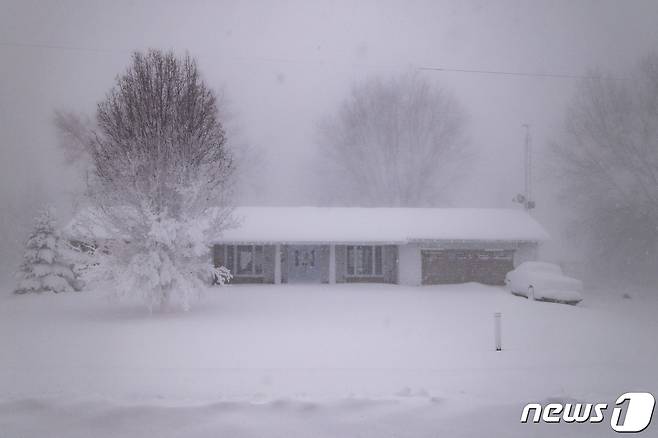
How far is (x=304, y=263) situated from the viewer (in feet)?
97.3

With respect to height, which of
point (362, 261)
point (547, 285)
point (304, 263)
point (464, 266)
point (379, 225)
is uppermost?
point (379, 225)

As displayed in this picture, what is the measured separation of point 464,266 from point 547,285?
674 cm

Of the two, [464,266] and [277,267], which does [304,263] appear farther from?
[464,266]

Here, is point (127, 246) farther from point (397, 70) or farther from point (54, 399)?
point (397, 70)

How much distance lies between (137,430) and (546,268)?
21621 mm

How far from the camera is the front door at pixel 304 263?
29.5 m

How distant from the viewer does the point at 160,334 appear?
14.3 m

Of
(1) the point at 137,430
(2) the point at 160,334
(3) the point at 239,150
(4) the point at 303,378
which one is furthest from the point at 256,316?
(3) the point at 239,150

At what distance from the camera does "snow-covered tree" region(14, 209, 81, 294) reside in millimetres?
26031

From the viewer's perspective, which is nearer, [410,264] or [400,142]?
→ [410,264]

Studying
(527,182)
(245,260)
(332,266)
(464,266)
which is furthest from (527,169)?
(245,260)

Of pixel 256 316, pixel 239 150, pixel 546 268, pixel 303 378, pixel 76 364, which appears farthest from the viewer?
pixel 239 150

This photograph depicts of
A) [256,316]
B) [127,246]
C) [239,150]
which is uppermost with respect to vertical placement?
[239,150]

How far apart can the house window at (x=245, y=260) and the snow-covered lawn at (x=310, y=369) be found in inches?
347
